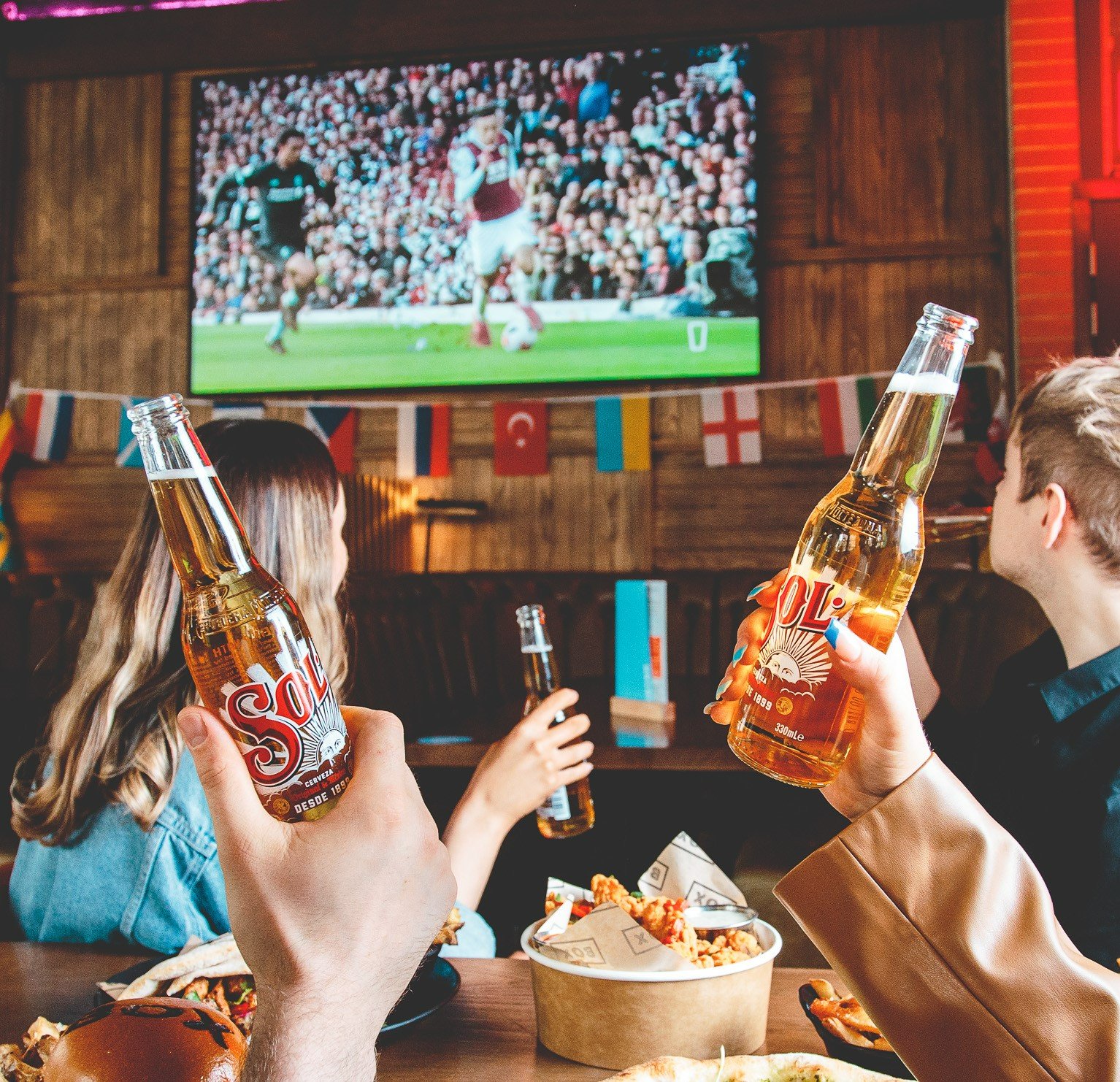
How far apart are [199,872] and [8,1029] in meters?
0.34

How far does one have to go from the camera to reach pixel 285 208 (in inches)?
185

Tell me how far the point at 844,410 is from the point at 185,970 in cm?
396

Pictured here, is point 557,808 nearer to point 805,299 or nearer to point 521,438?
point 521,438

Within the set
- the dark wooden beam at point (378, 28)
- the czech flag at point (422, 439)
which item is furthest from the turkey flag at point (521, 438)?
the dark wooden beam at point (378, 28)

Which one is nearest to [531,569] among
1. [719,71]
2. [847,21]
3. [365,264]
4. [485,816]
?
[365,264]

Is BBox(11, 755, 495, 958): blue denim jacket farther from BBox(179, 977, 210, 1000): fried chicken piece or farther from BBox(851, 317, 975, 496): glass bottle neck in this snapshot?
BBox(851, 317, 975, 496): glass bottle neck

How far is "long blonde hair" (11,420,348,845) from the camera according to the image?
4.10ft

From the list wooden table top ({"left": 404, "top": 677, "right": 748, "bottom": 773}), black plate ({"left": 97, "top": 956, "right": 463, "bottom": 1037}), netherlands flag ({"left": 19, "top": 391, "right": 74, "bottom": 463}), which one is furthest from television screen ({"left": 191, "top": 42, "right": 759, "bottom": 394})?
black plate ({"left": 97, "top": 956, "right": 463, "bottom": 1037})

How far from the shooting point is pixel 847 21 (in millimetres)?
4465

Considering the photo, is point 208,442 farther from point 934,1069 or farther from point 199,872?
point 934,1069

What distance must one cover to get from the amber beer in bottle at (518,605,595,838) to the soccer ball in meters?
2.70

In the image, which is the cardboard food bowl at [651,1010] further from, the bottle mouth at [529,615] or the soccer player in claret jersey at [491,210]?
the soccer player in claret jersey at [491,210]

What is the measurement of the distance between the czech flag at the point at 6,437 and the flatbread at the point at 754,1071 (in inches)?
200

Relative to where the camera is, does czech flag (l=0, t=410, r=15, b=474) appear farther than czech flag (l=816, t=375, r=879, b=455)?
Yes
